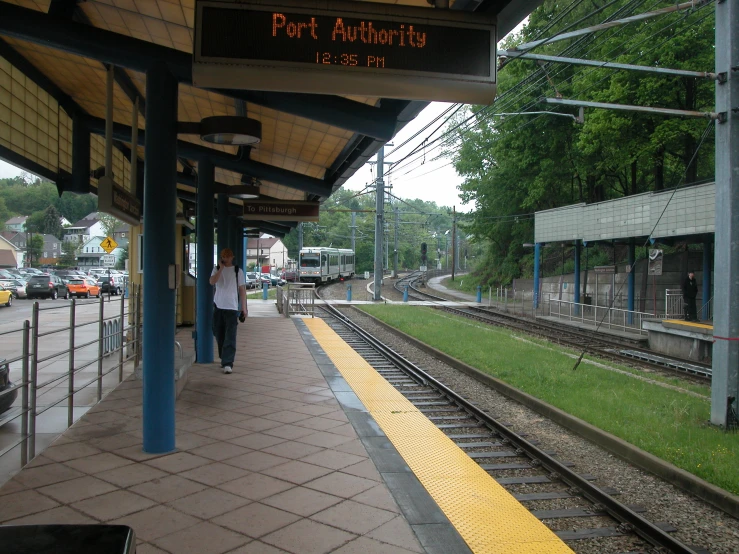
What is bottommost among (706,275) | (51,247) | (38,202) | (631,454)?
(631,454)

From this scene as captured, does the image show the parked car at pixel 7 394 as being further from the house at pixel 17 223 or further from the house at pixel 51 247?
the house at pixel 17 223

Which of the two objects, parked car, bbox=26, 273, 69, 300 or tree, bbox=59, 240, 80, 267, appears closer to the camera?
parked car, bbox=26, 273, 69, 300

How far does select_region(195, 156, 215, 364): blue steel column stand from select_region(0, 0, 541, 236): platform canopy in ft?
1.37

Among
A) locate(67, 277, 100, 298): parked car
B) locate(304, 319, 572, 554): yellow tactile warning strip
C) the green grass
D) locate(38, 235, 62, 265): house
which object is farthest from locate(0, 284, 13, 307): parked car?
locate(38, 235, 62, 265): house

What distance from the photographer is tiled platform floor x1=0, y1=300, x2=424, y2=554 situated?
3879 mm

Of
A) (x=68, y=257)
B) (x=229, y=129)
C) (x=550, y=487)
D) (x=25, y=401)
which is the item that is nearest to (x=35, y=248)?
(x=68, y=257)

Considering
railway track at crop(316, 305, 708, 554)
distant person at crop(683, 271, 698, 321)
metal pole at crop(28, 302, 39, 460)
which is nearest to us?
railway track at crop(316, 305, 708, 554)

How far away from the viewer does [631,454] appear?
6.51m

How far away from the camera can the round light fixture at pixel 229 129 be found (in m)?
5.97

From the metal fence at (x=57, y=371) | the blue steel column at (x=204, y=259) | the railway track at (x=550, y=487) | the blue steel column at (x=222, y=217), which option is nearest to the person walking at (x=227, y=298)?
the blue steel column at (x=204, y=259)

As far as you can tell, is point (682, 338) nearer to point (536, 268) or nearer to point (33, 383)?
point (536, 268)

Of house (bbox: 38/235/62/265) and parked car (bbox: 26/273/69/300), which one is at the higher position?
house (bbox: 38/235/62/265)

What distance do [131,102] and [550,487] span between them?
701 cm

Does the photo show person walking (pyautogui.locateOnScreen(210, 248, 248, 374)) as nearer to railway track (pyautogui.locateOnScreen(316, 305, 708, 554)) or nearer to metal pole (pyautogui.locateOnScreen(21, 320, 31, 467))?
railway track (pyautogui.locateOnScreen(316, 305, 708, 554))
